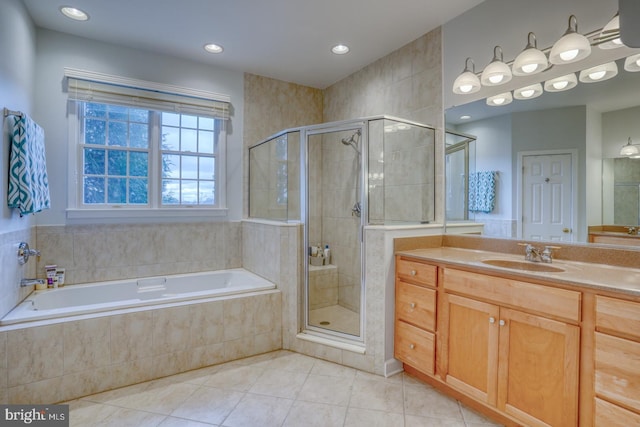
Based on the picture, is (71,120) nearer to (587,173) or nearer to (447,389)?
(447,389)

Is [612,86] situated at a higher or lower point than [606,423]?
higher

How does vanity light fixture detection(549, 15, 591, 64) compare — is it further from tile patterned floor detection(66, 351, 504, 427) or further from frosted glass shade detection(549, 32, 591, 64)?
tile patterned floor detection(66, 351, 504, 427)

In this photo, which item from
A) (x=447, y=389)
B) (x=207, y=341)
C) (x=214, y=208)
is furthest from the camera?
(x=214, y=208)

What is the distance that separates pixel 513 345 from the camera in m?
1.64

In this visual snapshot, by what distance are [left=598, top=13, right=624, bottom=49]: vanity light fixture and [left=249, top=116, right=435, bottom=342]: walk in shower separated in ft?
3.83

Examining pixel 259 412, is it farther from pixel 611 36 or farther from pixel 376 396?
pixel 611 36

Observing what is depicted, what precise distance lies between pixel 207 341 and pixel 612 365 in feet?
8.04

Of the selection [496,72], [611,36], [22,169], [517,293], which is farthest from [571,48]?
[22,169]

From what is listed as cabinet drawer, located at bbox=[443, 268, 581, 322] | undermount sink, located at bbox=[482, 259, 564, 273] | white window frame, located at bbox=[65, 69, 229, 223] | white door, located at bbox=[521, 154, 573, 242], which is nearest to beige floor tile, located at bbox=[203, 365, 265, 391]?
cabinet drawer, located at bbox=[443, 268, 581, 322]

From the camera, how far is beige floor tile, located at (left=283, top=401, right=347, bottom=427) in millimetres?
1818

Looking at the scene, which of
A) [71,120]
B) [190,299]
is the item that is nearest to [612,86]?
[190,299]

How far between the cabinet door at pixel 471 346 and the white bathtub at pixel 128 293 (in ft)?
5.05

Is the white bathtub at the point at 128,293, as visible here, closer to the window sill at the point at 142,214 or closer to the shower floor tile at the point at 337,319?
the shower floor tile at the point at 337,319

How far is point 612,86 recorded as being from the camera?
1.77 meters
